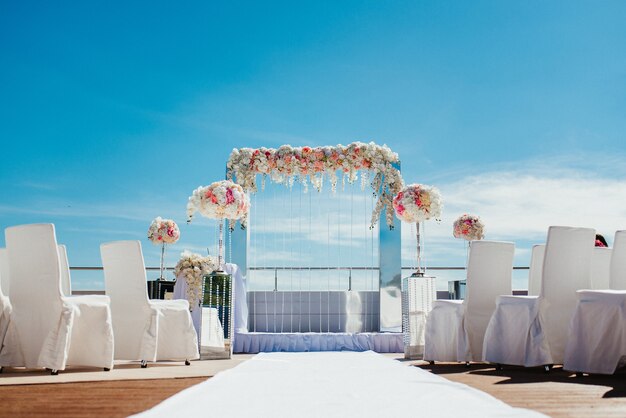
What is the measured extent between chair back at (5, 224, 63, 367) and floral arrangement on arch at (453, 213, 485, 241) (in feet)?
16.5

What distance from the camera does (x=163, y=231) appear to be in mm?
9781

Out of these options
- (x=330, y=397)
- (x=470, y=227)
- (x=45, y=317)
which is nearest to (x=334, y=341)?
(x=470, y=227)

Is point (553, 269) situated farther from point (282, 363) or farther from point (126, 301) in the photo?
point (126, 301)

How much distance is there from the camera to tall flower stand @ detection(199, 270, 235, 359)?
674cm

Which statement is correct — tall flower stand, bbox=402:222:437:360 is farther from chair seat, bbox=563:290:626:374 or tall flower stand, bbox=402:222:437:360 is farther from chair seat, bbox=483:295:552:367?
chair seat, bbox=563:290:626:374

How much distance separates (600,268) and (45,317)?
192 inches

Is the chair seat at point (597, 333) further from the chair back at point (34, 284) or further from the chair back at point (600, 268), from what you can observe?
the chair back at point (34, 284)

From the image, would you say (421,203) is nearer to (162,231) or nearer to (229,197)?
(229,197)

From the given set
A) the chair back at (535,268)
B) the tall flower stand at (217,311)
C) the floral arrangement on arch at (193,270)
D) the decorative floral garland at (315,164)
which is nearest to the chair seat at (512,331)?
the chair back at (535,268)

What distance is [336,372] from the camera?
4.84m

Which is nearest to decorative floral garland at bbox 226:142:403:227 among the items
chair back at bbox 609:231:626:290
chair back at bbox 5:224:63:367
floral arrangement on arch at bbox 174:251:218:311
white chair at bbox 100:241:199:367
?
floral arrangement on arch at bbox 174:251:218:311

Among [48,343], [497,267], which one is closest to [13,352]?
[48,343]

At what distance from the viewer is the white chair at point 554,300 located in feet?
16.8

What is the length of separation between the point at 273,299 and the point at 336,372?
402cm
